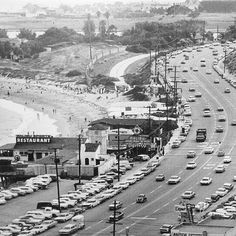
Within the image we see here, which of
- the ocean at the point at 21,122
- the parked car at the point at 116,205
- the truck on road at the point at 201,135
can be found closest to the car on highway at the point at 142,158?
the truck on road at the point at 201,135

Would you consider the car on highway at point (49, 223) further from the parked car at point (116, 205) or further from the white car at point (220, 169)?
the white car at point (220, 169)

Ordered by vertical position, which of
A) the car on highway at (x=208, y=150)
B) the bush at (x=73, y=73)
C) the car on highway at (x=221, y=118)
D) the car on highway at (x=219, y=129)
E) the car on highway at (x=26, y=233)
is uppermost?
the car on highway at (x=26, y=233)

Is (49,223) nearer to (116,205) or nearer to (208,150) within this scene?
(116,205)

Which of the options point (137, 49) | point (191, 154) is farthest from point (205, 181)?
point (137, 49)

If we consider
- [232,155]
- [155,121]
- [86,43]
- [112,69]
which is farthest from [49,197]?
[86,43]

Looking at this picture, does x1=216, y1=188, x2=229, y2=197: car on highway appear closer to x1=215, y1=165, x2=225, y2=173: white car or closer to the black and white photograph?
the black and white photograph

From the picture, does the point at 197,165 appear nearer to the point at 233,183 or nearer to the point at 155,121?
the point at 233,183
